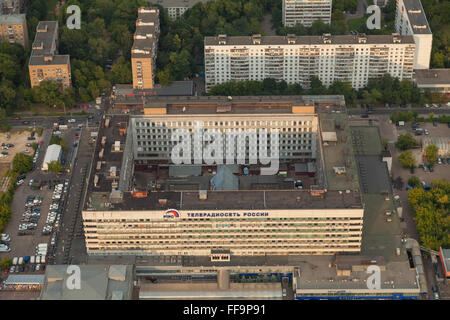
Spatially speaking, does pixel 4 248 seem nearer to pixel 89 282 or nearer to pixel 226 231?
pixel 89 282

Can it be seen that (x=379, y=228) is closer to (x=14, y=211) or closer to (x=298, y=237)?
(x=298, y=237)

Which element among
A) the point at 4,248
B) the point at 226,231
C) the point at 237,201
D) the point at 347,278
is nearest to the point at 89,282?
the point at 4,248

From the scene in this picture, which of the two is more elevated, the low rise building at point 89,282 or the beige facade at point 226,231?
the beige facade at point 226,231

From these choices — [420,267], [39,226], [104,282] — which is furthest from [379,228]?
[39,226]

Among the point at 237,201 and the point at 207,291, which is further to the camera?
the point at 237,201

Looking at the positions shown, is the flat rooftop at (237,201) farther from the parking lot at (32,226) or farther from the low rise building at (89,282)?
the parking lot at (32,226)

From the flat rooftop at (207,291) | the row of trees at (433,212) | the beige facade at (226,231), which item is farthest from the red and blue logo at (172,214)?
the row of trees at (433,212)
